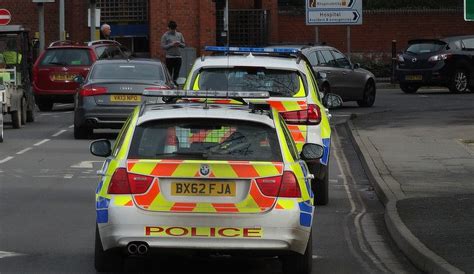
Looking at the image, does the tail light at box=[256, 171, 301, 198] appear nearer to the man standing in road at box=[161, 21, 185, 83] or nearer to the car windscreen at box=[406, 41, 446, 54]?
the man standing in road at box=[161, 21, 185, 83]

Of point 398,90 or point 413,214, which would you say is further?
point 398,90

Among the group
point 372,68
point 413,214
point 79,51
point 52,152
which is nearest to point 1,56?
point 79,51

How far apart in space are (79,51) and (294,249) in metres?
22.1

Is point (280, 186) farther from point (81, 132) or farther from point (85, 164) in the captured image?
point (81, 132)

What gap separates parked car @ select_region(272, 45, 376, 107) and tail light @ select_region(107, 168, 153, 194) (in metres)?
19.2

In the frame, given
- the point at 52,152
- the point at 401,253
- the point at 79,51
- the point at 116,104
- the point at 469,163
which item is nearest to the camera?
the point at 401,253

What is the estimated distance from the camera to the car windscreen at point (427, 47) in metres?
35.4

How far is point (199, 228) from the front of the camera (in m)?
8.69

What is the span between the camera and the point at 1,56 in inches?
1020

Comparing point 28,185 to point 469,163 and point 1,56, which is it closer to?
point 469,163

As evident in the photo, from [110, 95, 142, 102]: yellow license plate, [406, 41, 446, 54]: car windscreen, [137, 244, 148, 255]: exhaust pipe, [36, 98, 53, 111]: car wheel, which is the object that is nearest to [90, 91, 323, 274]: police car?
[137, 244, 148, 255]: exhaust pipe

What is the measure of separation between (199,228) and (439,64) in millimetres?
27012

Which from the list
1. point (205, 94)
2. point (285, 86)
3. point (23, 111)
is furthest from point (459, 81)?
point (205, 94)

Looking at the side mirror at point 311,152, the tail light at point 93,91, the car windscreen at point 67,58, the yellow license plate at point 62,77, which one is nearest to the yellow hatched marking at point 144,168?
the side mirror at point 311,152
